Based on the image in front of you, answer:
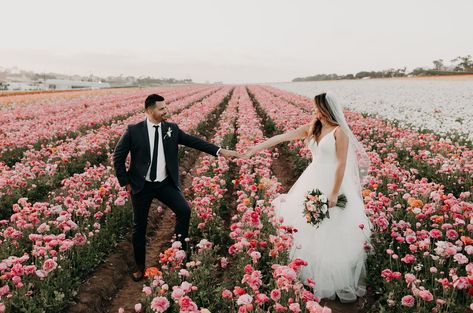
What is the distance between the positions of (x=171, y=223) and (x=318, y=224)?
3417 mm

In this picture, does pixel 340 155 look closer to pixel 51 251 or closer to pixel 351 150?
pixel 351 150

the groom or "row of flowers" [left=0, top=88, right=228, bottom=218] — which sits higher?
the groom

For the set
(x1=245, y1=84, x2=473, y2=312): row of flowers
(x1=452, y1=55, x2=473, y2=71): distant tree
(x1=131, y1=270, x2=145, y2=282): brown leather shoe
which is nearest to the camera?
(x1=245, y1=84, x2=473, y2=312): row of flowers

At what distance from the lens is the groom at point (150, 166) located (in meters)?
4.70

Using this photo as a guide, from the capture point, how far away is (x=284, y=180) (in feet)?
31.1

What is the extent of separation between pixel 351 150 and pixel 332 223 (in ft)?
3.53

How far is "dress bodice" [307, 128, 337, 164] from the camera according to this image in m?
4.52

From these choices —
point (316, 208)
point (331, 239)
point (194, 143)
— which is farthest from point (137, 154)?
point (331, 239)

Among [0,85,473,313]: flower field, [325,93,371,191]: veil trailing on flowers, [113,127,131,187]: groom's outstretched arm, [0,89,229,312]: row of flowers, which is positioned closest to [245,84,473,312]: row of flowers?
[0,85,473,313]: flower field

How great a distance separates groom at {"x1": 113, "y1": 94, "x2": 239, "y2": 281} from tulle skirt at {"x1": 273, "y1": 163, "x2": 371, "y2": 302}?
4.94 feet

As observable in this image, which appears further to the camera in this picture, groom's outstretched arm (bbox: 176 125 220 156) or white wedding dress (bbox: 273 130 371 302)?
groom's outstretched arm (bbox: 176 125 220 156)

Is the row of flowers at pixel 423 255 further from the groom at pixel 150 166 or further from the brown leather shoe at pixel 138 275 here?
the brown leather shoe at pixel 138 275

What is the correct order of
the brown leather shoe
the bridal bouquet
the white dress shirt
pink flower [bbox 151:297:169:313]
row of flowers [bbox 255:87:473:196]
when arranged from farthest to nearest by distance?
row of flowers [bbox 255:87:473:196]
the brown leather shoe
the white dress shirt
the bridal bouquet
pink flower [bbox 151:297:169:313]

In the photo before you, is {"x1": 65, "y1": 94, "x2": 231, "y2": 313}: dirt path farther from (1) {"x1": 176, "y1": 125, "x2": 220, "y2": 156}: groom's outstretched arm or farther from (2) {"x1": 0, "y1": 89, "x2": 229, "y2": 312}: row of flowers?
(1) {"x1": 176, "y1": 125, "x2": 220, "y2": 156}: groom's outstretched arm
